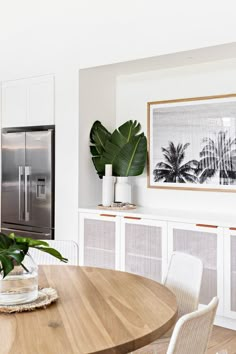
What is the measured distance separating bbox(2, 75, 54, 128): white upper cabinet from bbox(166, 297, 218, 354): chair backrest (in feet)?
11.1

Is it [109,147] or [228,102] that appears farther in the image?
[109,147]

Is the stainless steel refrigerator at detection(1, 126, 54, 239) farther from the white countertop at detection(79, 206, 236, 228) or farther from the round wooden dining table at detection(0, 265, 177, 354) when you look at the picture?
the round wooden dining table at detection(0, 265, 177, 354)

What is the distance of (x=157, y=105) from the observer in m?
4.68

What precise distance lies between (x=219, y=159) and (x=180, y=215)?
65cm

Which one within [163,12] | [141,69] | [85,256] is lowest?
[85,256]

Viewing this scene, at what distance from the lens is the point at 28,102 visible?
5000 mm

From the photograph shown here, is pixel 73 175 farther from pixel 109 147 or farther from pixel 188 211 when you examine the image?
pixel 188 211

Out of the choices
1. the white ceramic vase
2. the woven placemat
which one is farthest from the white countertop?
the white ceramic vase

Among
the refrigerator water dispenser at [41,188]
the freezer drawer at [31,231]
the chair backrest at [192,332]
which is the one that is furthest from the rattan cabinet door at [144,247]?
the chair backrest at [192,332]

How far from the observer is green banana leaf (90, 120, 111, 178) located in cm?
471

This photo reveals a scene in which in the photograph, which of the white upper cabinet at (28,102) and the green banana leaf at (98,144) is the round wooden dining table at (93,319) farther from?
the white upper cabinet at (28,102)

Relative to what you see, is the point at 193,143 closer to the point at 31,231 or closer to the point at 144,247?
the point at 144,247

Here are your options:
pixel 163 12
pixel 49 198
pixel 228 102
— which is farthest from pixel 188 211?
pixel 163 12

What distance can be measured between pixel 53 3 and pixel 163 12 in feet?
4.43
